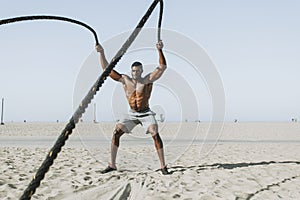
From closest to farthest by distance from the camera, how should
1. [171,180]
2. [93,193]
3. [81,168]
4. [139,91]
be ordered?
[93,193]
[171,180]
[139,91]
[81,168]

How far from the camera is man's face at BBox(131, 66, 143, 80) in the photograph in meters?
7.41

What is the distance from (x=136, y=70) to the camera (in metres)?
7.41

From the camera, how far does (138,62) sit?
293 inches

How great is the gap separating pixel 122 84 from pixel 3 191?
2.81 m

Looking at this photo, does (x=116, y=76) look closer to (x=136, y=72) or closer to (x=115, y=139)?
(x=136, y=72)

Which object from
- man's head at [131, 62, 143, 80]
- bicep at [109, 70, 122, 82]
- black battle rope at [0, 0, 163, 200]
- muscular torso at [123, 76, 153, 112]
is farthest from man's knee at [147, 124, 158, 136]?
black battle rope at [0, 0, 163, 200]

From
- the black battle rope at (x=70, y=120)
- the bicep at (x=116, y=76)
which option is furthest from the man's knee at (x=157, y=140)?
the black battle rope at (x=70, y=120)

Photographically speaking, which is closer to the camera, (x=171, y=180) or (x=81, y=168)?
(x=171, y=180)

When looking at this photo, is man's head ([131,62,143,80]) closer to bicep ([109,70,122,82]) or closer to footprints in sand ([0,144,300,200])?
bicep ([109,70,122,82])

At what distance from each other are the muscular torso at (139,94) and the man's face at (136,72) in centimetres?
10

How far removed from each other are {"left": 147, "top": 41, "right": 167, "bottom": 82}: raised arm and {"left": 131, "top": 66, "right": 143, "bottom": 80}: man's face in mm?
247

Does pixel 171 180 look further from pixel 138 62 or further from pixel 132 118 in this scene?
pixel 138 62

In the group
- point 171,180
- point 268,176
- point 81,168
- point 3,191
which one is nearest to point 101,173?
point 81,168

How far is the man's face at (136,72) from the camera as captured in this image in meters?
7.41
